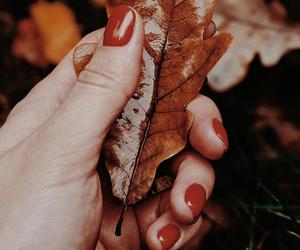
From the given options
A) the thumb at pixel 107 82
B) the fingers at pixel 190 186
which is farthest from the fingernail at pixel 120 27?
the fingers at pixel 190 186

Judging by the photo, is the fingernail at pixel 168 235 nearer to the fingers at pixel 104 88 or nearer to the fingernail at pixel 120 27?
the fingers at pixel 104 88

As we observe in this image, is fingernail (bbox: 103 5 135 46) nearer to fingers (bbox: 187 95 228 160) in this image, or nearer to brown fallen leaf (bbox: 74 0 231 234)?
brown fallen leaf (bbox: 74 0 231 234)

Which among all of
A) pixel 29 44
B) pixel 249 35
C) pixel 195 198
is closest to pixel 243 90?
pixel 249 35

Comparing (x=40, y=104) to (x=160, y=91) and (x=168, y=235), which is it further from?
(x=168, y=235)

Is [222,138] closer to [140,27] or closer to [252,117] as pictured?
[140,27]

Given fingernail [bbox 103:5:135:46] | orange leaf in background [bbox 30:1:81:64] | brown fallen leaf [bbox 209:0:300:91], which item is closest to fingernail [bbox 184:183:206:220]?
fingernail [bbox 103:5:135:46]

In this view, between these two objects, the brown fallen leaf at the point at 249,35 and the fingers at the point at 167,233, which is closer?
the fingers at the point at 167,233

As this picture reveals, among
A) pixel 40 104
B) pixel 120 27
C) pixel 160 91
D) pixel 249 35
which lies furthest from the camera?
pixel 249 35
